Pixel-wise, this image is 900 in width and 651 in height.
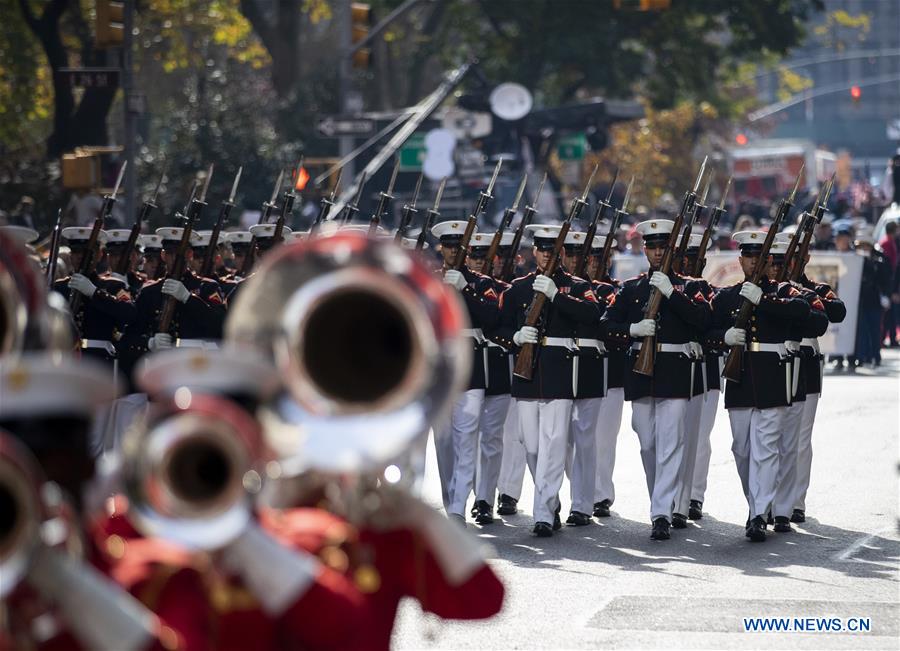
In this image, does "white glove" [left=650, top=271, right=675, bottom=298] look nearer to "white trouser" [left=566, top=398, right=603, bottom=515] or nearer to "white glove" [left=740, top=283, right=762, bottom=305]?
"white glove" [left=740, top=283, right=762, bottom=305]

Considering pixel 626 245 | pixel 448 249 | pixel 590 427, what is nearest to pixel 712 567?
pixel 590 427

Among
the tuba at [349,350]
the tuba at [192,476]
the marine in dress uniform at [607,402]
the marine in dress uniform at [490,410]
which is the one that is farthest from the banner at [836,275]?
the tuba at [192,476]

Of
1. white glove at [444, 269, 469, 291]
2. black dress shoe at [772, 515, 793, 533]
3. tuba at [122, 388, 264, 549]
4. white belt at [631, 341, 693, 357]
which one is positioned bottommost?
black dress shoe at [772, 515, 793, 533]

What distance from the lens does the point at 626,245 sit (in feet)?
85.5

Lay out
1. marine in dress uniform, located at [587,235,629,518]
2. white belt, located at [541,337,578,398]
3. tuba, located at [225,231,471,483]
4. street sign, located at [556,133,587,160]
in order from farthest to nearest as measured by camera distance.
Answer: street sign, located at [556,133,587,160], marine in dress uniform, located at [587,235,629,518], white belt, located at [541,337,578,398], tuba, located at [225,231,471,483]

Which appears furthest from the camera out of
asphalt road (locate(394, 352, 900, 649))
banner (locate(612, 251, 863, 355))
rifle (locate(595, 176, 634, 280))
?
banner (locate(612, 251, 863, 355))

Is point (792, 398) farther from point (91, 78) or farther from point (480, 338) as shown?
point (91, 78)

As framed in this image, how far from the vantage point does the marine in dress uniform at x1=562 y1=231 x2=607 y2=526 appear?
12.1 meters

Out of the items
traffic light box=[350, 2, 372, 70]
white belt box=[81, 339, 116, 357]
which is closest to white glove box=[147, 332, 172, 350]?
white belt box=[81, 339, 116, 357]

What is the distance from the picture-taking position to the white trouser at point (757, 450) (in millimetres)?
11539

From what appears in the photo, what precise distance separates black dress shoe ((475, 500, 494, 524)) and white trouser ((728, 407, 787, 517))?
153 centimetres

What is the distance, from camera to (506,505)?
12695mm

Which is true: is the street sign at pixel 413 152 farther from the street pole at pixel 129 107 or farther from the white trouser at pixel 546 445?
the white trouser at pixel 546 445

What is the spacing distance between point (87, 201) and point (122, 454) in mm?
17969
